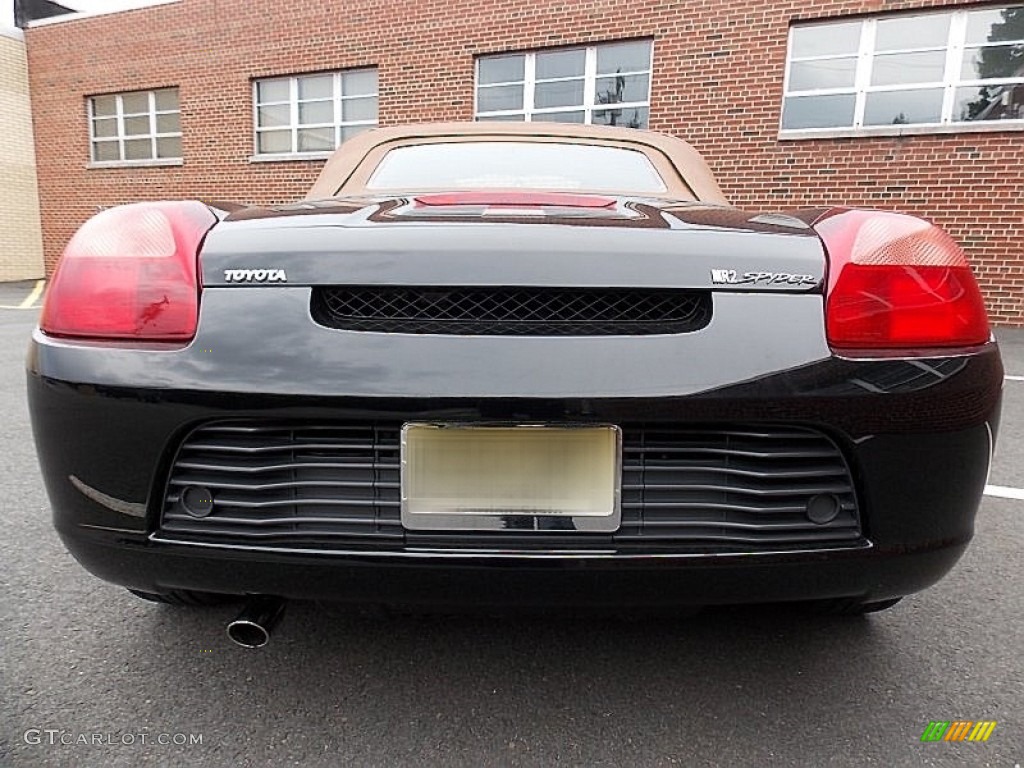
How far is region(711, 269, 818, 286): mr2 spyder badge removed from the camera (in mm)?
1234

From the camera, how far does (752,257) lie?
1266 millimetres

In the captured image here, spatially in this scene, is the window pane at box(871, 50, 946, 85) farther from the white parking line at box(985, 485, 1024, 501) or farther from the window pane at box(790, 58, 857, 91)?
the white parking line at box(985, 485, 1024, 501)

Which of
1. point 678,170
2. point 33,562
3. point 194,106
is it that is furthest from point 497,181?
point 194,106

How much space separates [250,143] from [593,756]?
1276 centimetres

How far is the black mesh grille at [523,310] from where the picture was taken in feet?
4.01

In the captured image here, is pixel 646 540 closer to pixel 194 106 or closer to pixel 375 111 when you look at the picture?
pixel 375 111

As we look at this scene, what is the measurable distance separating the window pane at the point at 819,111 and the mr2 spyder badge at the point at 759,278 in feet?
29.2

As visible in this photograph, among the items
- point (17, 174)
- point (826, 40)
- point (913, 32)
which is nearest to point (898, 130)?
point (913, 32)

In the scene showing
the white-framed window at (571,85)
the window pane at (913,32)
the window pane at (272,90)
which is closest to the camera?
the window pane at (913,32)

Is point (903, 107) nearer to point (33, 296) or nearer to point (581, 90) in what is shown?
point (581, 90)

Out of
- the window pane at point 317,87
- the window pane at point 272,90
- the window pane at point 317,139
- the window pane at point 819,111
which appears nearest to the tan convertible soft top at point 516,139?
the window pane at point 819,111

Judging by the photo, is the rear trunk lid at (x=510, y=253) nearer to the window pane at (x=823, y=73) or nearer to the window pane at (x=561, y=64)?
the window pane at (x=823, y=73)

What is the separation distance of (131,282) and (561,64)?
997 cm

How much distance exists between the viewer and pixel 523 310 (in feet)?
4.04
